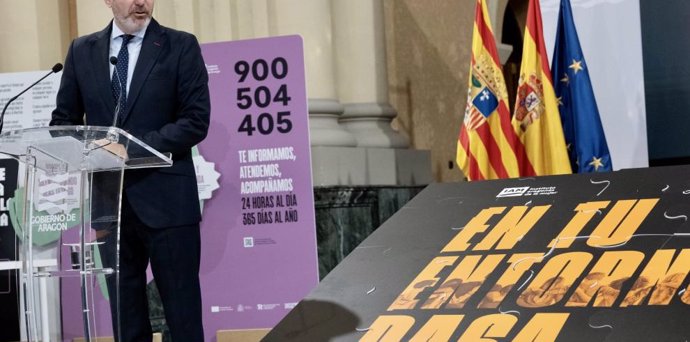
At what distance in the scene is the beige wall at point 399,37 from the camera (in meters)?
6.38

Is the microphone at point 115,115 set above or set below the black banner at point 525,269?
above

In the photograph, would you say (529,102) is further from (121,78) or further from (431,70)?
(431,70)

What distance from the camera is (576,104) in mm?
5004

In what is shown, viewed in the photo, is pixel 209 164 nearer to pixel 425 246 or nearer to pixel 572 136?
pixel 572 136

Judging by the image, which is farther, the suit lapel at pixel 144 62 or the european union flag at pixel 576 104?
the european union flag at pixel 576 104

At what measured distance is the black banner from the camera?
2365mm

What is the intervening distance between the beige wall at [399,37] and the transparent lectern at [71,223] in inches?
135

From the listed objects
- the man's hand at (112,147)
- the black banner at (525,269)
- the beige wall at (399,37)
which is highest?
the beige wall at (399,37)

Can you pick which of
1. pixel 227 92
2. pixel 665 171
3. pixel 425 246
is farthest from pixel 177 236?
pixel 227 92

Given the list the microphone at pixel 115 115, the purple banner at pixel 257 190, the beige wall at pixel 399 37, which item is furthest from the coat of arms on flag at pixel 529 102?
the microphone at pixel 115 115

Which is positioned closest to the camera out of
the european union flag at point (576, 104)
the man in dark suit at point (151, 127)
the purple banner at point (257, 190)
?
the man in dark suit at point (151, 127)

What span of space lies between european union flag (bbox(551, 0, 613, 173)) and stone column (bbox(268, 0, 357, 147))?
147 cm

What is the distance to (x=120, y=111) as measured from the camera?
11.4 ft

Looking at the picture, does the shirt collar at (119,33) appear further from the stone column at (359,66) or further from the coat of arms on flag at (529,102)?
the stone column at (359,66)
